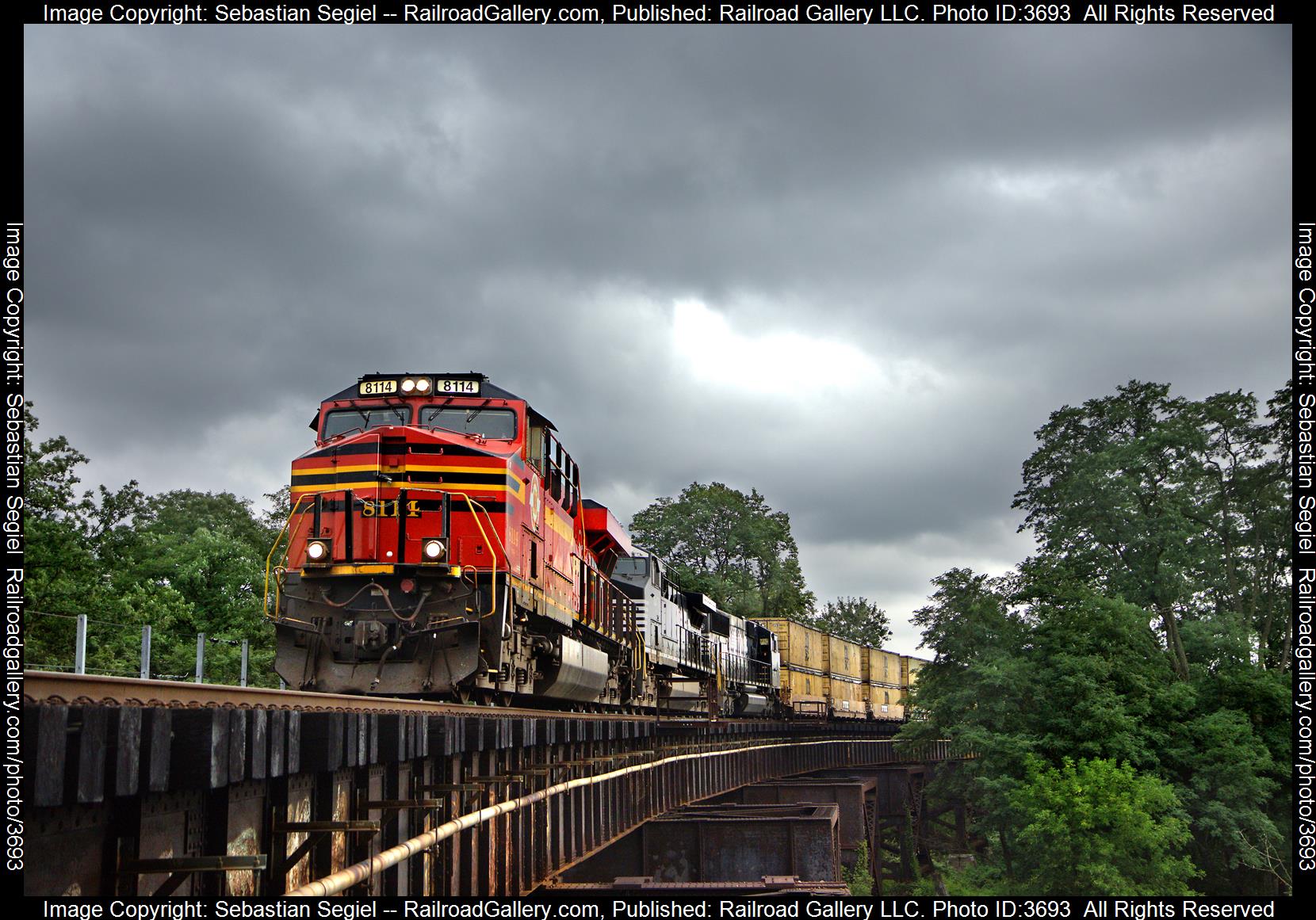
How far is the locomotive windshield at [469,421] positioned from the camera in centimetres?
1833

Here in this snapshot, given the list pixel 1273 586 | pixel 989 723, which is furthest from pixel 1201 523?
pixel 989 723

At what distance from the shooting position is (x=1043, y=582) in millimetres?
41344

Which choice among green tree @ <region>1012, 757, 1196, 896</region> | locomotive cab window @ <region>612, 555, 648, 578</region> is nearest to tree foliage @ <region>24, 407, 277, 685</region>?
locomotive cab window @ <region>612, 555, 648, 578</region>

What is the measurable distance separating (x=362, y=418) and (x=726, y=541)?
7320 cm

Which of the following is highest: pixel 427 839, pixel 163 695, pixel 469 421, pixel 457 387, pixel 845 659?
pixel 457 387

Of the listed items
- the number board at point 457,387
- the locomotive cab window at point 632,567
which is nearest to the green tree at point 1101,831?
the locomotive cab window at point 632,567

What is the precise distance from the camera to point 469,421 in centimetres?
1841

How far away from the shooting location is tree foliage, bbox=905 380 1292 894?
36.0 m

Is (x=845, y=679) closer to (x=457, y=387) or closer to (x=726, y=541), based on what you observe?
(x=726, y=541)

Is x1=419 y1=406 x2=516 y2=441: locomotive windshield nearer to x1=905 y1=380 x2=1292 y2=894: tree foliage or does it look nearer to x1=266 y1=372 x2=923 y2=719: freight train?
x1=266 y1=372 x2=923 y2=719: freight train

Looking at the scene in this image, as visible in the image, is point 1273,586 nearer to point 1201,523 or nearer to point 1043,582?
point 1201,523

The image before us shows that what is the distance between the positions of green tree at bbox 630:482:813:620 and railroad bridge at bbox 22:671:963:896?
220ft

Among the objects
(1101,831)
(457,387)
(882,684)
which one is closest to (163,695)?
(457,387)
